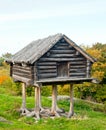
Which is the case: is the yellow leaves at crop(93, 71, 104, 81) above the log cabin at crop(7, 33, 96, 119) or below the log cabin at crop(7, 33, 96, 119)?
below

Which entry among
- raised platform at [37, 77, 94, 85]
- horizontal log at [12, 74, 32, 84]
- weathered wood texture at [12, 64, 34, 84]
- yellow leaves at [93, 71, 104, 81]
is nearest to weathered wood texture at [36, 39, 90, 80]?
raised platform at [37, 77, 94, 85]

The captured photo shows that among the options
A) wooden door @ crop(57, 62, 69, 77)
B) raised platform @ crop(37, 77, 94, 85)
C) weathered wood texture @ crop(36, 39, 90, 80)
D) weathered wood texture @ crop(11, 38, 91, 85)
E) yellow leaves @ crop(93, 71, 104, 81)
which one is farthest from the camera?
yellow leaves @ crop(93, 71, 104, 81)

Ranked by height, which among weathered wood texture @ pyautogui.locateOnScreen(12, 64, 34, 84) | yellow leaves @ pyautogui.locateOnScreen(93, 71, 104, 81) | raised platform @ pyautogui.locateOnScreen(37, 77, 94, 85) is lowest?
yellow leaves @ pyautogui.locateOnScreen(93, 71, 104, 81)

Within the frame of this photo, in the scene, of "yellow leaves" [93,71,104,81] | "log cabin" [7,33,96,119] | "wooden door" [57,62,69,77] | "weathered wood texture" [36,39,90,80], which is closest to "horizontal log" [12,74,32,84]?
"log cabin" [7,33,96,119]

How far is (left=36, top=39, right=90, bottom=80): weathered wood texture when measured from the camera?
1998cm

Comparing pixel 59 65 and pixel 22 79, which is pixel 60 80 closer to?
pixel 59 65

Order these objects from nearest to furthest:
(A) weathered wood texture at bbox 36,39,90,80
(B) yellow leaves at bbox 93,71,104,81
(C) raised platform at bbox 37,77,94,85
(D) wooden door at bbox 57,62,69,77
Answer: (C) raised platform at bbox 37,77,94,85 < (A) weathered wood texture at bbox 36,39,90,80 < (D) wooden door at bbox 57,62,69,77 < (B) yellow leaves at bbox 93,71,104,81

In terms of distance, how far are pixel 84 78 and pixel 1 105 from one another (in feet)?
25.7

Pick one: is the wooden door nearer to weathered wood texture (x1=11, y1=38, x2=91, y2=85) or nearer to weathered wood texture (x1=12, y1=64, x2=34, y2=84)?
weathered wood texture (x1=11, y1=38, x2=91, y2=85)

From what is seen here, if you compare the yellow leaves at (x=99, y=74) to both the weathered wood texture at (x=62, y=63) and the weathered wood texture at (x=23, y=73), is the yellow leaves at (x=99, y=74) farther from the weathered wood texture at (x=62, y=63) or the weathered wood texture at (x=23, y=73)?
the weathered wood texture at (x=62, y=63)

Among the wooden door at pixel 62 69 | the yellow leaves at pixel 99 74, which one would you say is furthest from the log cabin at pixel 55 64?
the yellow leaves at pixel 99 74

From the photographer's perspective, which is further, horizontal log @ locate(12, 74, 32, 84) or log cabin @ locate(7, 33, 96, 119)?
horizontal log @ locate(12, 74, 32, 84)

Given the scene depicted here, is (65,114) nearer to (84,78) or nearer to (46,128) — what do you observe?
(84,78)

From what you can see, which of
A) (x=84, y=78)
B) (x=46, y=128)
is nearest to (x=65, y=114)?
(x=84, y=78)
